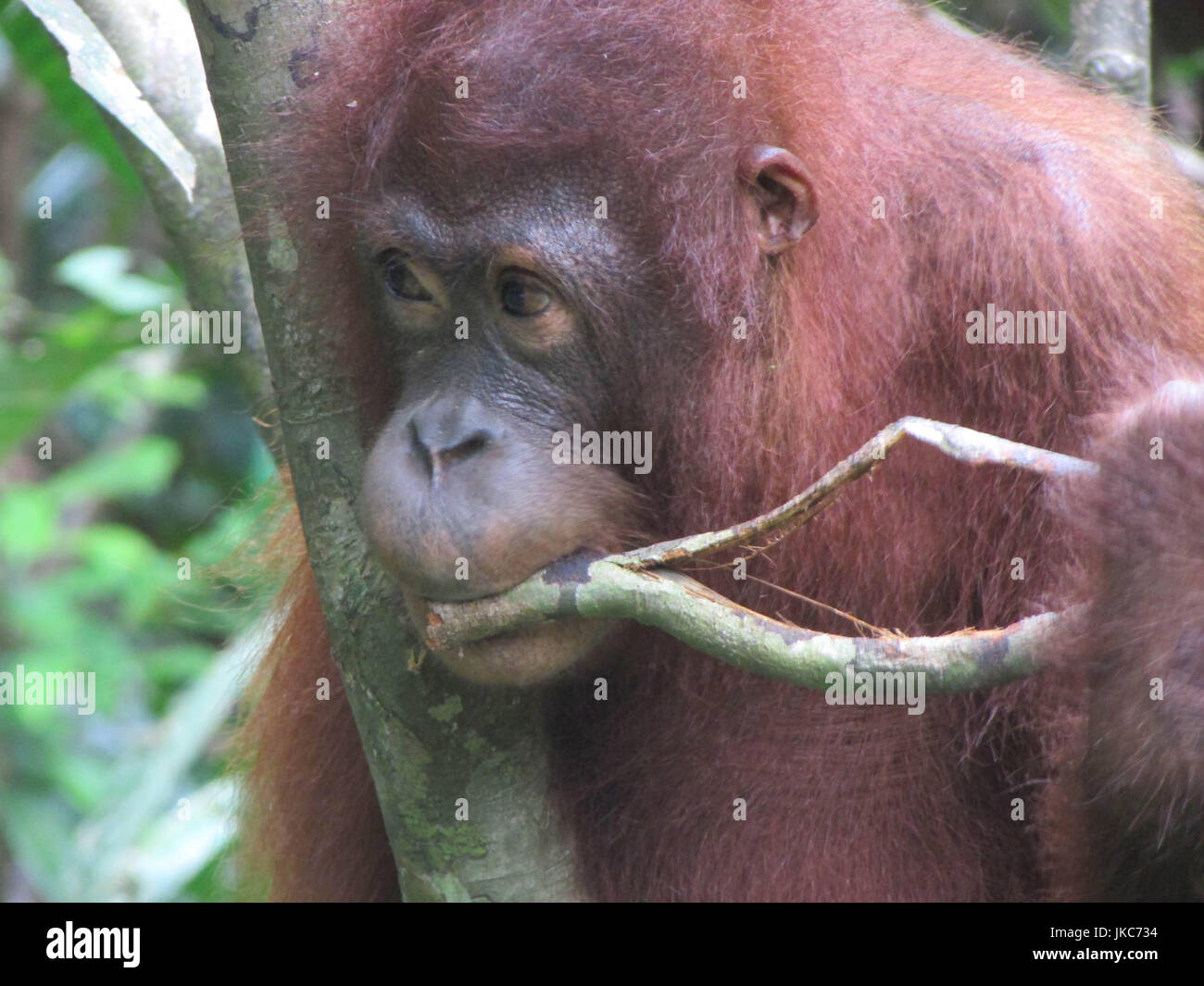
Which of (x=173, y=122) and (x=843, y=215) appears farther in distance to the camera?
(x=173, y=122)

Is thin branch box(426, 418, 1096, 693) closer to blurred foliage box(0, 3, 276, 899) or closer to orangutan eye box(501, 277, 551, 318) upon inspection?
orangutan eye box(501, 277, 551, 318)

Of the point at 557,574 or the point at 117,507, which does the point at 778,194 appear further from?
the point at 117,507

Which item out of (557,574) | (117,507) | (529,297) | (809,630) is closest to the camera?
(809,630)

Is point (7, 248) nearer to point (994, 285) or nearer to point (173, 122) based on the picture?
point (173, 122)

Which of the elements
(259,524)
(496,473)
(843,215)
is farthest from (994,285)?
(259,524)

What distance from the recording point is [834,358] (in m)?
2.14

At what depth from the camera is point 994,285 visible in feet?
7.00

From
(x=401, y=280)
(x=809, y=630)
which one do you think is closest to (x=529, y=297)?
(x=401, y=280)

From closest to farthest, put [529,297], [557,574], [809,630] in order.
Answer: [809,630] → [557,574] → [529,297]

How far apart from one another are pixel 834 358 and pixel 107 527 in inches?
167

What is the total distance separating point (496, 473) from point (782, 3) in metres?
0.90

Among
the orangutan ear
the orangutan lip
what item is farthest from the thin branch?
the orangutan ear

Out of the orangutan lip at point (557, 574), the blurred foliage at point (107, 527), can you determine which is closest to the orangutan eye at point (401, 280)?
the orangutan lip at point (557, 574)

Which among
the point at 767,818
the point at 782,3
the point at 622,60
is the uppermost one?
the point at 782,3
